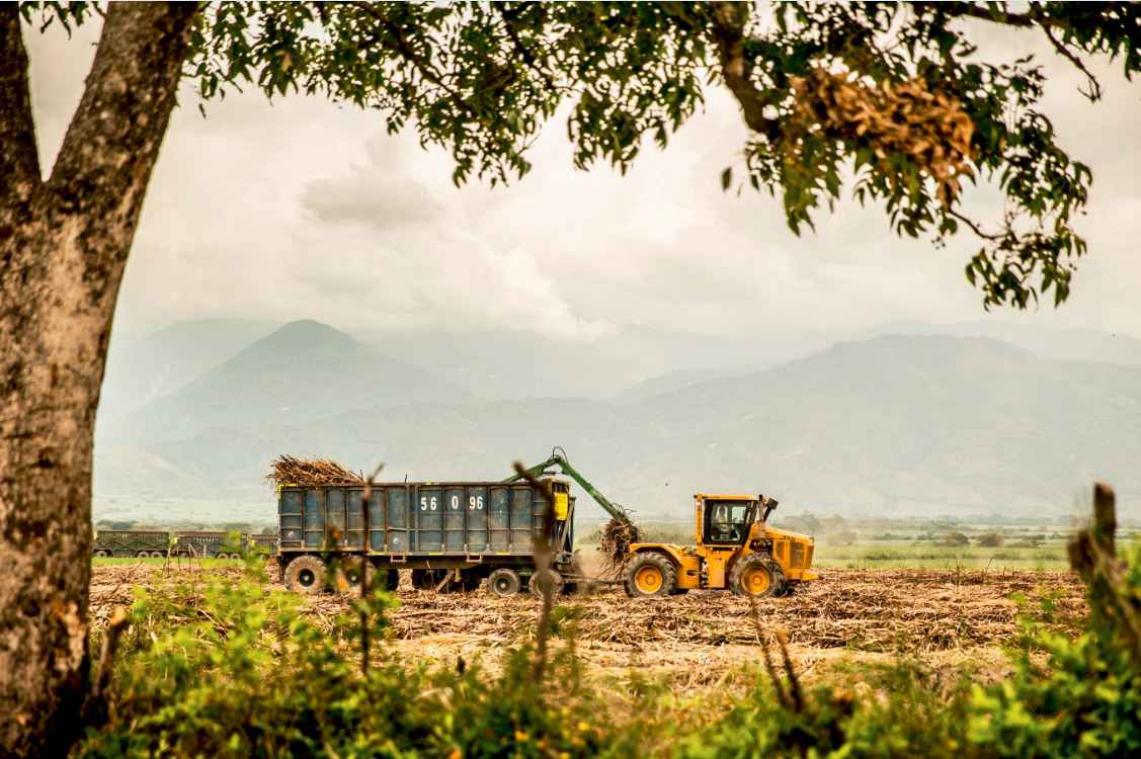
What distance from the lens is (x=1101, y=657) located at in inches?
212

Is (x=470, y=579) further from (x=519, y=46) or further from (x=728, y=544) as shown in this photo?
(x=519, y=46)

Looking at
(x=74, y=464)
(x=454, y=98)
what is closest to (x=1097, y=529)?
(x=74, y=464)

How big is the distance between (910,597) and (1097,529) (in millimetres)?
20244

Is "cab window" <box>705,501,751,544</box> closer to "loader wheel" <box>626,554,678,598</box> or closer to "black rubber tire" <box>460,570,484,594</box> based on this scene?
→ "loader wheel" <box>626,554,678,598</box>

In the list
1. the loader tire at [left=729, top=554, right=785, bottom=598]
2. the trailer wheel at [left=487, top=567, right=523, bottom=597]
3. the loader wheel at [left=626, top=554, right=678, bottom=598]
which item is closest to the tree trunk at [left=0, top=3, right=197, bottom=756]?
the loader wheel at [left=626, top=554, right=678, bottom=598]

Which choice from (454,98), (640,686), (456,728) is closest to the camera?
(456,728)

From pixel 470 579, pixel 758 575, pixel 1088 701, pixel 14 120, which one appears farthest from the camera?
pixel 470 579

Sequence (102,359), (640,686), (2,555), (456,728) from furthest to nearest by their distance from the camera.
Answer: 1. (640,686)
2. (102,359)
3. (2,555)
4. (456,728)

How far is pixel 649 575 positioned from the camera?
23.9 m

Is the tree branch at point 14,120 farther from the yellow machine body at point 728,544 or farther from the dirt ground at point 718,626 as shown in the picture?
the yellow machine body at point 728,544

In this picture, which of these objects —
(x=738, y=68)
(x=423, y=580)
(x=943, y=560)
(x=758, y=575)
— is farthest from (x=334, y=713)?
(x=943, y=560)

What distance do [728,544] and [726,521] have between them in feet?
1.62

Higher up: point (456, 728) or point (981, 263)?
point (981, 263)

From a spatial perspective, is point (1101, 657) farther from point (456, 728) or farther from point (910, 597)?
point (910, 597)
